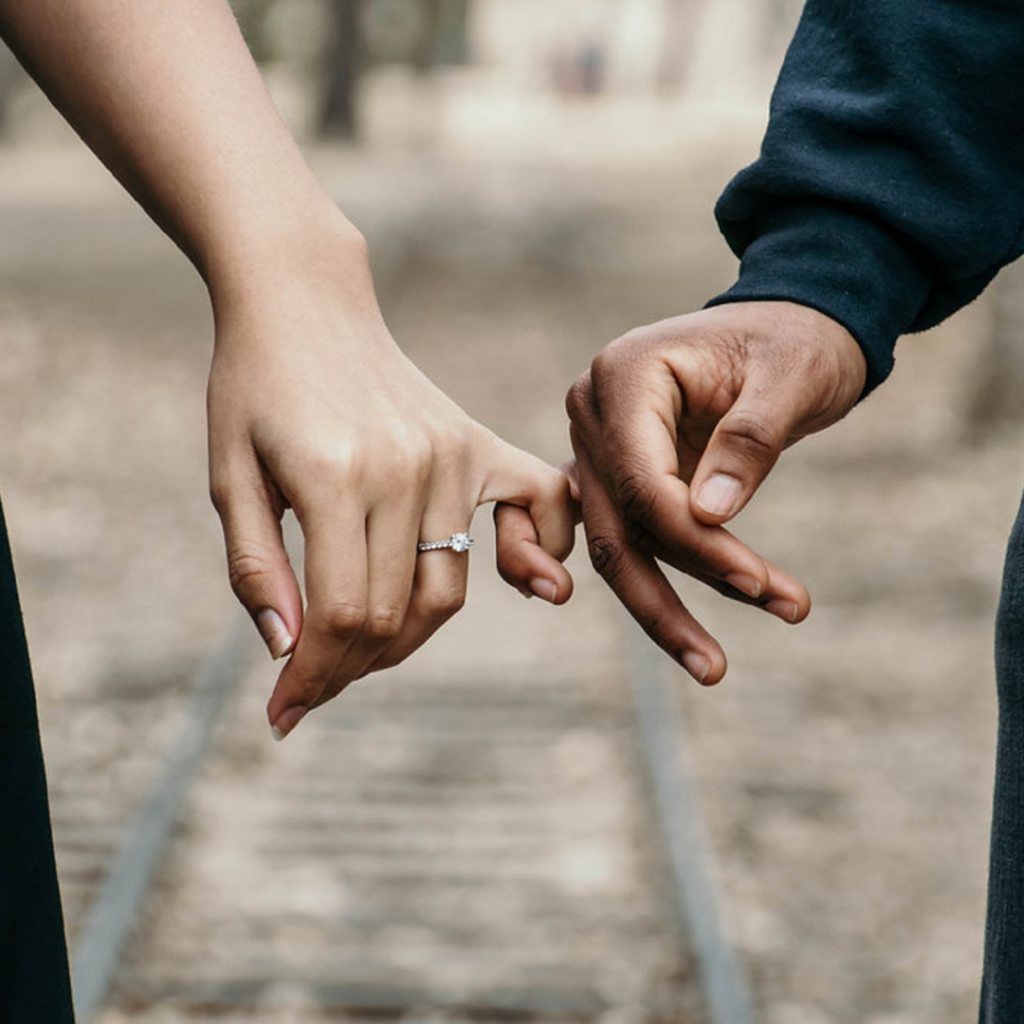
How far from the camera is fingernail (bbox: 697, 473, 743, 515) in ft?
5.34

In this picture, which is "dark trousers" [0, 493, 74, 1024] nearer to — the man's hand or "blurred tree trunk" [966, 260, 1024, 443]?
the man's hand

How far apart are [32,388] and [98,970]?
7.26 meters

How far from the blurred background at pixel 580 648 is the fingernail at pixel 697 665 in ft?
4.53

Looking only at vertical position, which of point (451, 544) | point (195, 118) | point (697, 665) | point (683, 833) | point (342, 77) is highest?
point (195, 118)

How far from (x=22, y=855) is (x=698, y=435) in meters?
0.97

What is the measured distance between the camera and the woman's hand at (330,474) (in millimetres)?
1318

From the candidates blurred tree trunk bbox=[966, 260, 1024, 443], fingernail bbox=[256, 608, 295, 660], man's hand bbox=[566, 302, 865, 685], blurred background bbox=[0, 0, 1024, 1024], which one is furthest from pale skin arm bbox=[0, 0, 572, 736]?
blurred tree trunk bbox=[966, 260, 1024, 443]

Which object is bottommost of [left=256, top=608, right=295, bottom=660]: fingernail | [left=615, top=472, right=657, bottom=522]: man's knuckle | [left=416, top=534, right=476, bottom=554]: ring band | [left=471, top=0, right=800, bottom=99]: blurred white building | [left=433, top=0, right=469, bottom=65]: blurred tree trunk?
[left=471, top=0, right=800, bottom=99]: blurred white building

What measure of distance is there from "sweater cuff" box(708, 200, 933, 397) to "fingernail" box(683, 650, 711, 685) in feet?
1.43

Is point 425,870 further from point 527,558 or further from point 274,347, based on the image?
point 274,347

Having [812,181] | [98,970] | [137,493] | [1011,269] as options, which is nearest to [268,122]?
[812,181]

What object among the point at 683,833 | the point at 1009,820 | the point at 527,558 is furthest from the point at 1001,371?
the point at 1009,820

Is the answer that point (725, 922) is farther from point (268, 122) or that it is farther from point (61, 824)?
point (268, 122)

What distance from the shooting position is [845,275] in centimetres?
181
